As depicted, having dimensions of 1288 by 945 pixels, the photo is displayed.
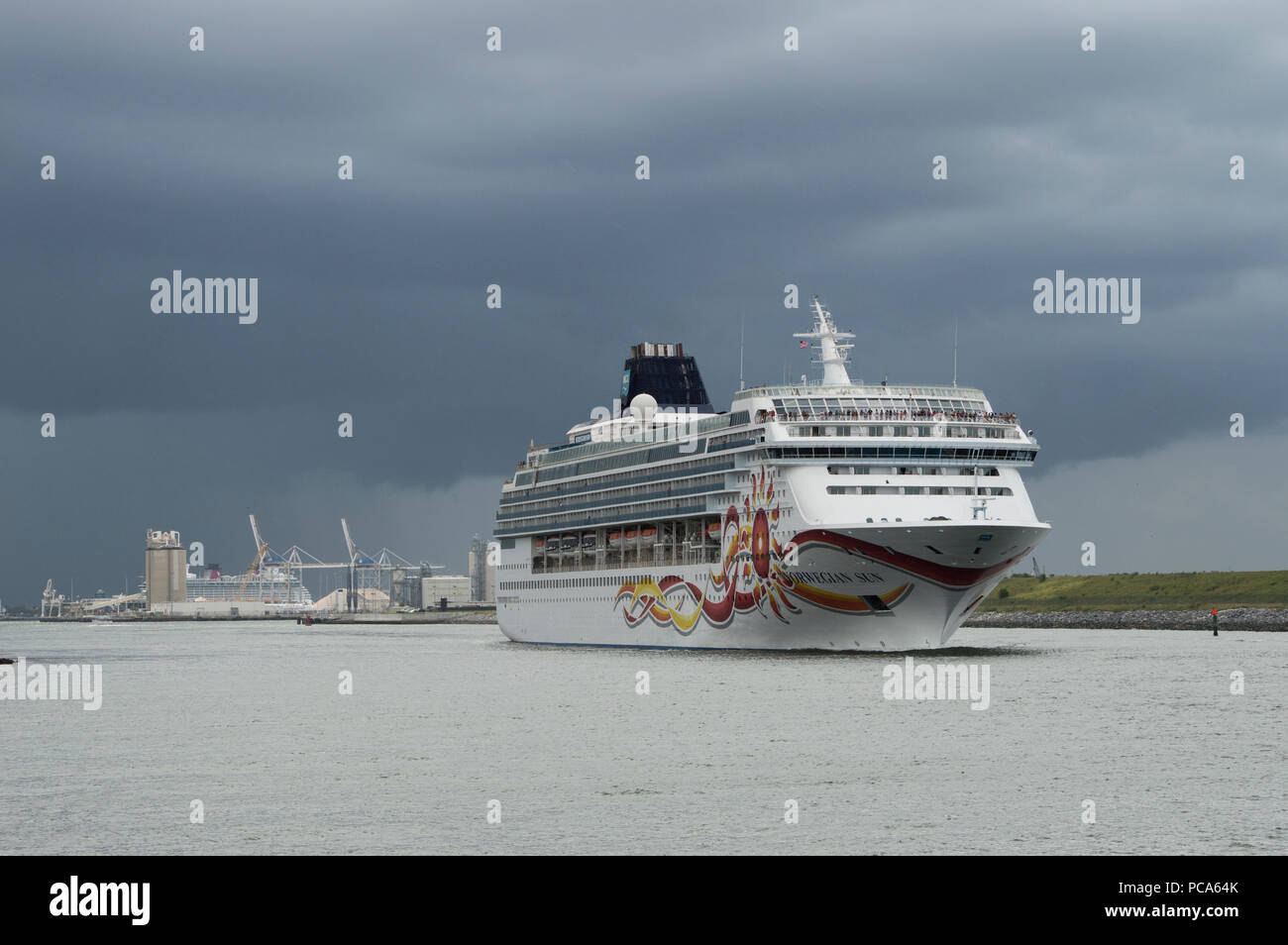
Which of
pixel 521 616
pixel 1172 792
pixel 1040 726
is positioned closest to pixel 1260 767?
pixel 1172 792

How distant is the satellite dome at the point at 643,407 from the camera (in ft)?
390

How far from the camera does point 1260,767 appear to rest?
40000mm

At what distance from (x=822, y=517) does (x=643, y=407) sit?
138 ft

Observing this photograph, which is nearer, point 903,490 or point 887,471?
point 903,490

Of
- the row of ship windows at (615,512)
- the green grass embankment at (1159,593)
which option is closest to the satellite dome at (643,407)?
the row of ship windows at (615,512)

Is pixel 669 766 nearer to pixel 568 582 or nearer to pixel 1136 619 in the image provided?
pixel 568 582

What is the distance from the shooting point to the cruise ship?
254ft

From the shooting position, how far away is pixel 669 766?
41.3m

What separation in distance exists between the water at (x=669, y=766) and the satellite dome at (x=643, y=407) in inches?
1742

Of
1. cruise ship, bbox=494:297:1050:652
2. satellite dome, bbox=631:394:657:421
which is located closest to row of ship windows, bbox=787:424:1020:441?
cruise ship, bbox=494:297:1050:652

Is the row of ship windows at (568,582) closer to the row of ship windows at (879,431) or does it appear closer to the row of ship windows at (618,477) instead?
the row of ship windows at (618,477)

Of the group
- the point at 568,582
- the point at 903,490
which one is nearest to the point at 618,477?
the point at 568,582
